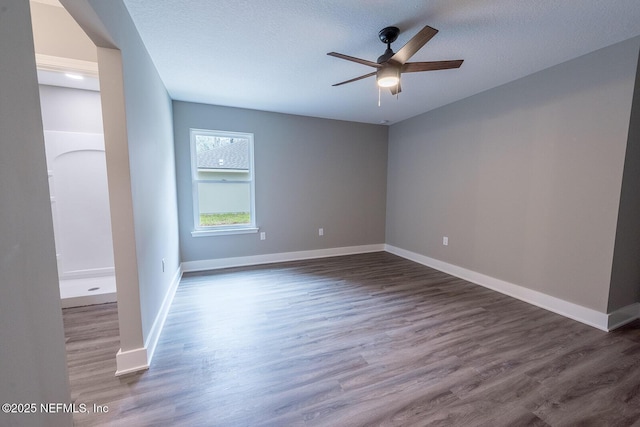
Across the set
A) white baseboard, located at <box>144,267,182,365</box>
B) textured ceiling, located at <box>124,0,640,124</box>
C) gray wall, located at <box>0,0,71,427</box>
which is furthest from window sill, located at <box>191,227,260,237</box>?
gray wall, located at <box>0,0,71,427</box>

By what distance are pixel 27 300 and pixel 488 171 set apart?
3870 millimetres

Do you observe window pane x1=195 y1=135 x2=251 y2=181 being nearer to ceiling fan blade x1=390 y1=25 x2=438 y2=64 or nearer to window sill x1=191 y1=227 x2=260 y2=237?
window sill x1=191 y1=227 x2=260 y2=237

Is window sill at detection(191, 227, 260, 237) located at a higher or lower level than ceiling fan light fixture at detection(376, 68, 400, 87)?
lower

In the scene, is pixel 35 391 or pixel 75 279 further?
pixel 75 279

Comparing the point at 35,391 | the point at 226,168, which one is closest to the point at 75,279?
the point at 226,168

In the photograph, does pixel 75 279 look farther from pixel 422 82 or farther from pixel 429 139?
pixel 429 139

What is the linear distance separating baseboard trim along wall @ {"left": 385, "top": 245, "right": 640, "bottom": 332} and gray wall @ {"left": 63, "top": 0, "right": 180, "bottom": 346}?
3633mm

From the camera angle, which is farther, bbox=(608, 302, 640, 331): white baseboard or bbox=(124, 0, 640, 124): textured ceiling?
bbox=(608, 302, 640, 331): white baseboard

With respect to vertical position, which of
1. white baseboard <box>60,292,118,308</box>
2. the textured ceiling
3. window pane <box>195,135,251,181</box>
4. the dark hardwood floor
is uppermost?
the textured ceiling

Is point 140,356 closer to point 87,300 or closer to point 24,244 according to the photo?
point 24,244

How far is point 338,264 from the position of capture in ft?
13.4

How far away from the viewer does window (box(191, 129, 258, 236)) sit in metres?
3.69

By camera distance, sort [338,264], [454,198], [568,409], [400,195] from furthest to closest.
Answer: [400,195] → [338,264] → [454,198] → [568,409]

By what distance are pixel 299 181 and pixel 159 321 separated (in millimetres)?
2743
